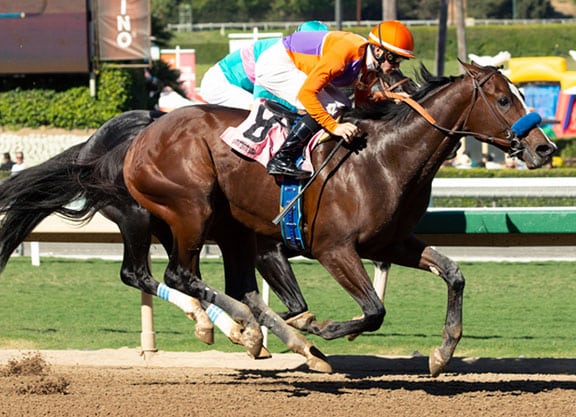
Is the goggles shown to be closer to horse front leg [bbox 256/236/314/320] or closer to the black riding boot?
the black riding boot

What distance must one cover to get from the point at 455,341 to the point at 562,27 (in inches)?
2180

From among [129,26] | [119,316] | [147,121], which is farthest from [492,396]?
[129,26]

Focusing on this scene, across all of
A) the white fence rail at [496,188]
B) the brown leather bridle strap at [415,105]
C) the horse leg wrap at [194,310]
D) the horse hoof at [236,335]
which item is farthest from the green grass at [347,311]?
the brown leather bridle strap at [415,105]

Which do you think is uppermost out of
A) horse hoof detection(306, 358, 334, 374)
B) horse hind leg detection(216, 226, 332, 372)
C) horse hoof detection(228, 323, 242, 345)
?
horse hind leg detection(216, 226, 332, 372)

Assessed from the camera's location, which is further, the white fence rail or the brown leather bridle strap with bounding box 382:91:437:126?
the white fence rail

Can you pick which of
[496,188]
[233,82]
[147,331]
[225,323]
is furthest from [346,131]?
[496,188]

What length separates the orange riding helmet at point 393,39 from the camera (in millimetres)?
5355

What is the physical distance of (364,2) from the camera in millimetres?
72625

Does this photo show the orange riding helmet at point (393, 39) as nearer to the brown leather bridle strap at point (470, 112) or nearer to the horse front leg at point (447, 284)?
the brown leather bridle strap at point (470, 112)

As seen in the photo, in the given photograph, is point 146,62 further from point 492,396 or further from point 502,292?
point 492,396

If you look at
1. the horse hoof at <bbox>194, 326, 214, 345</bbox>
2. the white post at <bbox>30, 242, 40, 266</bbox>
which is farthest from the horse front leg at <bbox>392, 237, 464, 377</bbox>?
the white post at <bbox>30, 242, 40, 266</bbox>

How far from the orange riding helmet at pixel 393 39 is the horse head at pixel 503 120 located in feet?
1.04

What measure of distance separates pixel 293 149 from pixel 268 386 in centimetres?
128

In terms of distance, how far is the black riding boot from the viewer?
17.8 feet
